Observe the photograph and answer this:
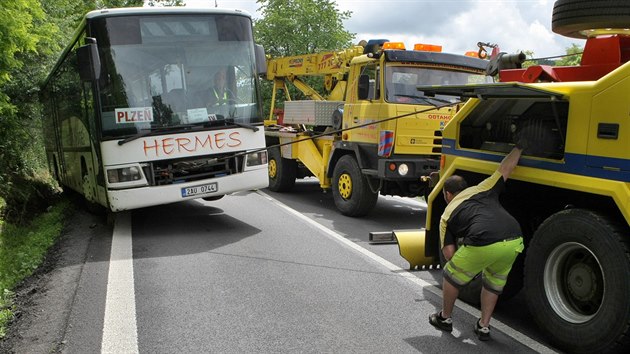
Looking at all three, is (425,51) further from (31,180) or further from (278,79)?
(31,180)

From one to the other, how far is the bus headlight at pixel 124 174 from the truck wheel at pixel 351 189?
3499 mm

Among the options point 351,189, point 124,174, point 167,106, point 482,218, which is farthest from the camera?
point 351,189

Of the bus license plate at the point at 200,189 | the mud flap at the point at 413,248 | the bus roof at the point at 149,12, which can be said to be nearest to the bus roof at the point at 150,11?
A: the bus roof at the point at 149,12

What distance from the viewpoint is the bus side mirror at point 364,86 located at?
8570 mm

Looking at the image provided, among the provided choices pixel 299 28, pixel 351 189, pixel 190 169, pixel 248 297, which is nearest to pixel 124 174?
pixel 190 169

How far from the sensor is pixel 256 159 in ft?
26.2

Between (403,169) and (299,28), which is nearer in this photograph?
(403,169)

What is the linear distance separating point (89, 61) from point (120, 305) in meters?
3.49

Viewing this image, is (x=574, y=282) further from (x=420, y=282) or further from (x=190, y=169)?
(x=190, y=169)

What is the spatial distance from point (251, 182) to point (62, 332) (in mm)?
4081

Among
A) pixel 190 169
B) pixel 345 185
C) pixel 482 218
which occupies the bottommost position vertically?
pixel 345 185

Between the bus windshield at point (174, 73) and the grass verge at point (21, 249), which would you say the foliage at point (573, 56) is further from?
the grass verge at point (21, 249)

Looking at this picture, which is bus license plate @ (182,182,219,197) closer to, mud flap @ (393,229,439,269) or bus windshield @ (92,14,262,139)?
bus windshield @ (92,14,262,139)

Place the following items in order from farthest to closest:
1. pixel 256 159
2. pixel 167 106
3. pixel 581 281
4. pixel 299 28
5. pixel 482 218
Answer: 1. pixel 299 28
2. pixel 256 159
3. pixel 167 106
4. pixel 482 218
5. pixel 581 281
